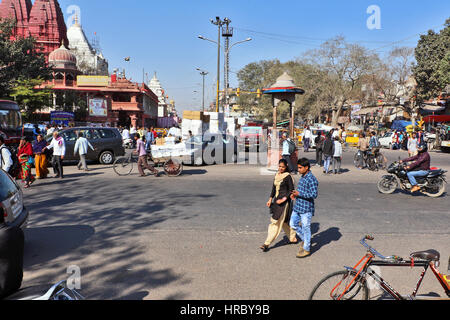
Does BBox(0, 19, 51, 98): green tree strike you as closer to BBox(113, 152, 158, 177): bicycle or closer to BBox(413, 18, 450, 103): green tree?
BBox(113, 152, 158, 177): bicycle

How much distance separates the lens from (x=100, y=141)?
1625 cm

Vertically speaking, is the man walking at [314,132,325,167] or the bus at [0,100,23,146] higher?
the bus at [0,100,23,146]

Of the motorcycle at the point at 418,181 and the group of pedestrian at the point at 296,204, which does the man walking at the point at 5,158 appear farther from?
the motorcycle at the point at 418,181

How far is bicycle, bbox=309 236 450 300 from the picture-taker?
3314 mm

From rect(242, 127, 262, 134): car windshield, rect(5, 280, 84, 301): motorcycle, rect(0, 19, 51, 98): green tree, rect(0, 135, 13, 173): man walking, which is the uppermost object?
rect(0, 19, 51, 98): green tree

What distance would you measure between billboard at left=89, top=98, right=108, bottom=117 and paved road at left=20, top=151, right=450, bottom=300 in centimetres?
3741

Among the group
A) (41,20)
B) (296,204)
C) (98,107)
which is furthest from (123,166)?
(41,20)

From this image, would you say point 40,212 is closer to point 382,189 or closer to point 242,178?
point 242,178

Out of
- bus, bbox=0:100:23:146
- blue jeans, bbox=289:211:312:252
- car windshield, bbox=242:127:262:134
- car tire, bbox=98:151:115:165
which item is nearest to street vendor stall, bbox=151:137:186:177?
car tire, bbox=98:151:115:165

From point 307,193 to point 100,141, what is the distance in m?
12.9

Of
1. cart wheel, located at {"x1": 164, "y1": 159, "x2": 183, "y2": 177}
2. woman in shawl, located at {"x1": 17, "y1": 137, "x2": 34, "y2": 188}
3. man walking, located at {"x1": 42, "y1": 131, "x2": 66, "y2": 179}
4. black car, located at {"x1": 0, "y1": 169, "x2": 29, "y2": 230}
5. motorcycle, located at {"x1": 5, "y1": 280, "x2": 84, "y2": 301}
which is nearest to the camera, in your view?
motorcycle, located at {"x1": 5, "y1": 280, "x2": 84, "y2": 301}

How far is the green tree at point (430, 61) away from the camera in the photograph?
33344 millimetres

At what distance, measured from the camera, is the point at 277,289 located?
4223 mm
